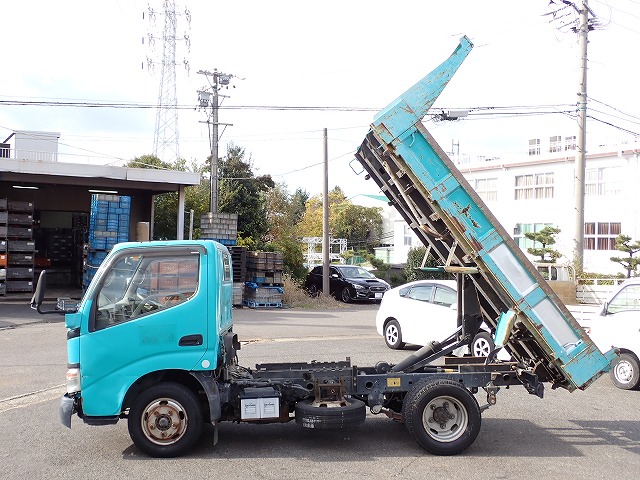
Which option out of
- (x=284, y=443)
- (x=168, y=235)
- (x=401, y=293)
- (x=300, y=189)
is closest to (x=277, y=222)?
(x=168, y=235)

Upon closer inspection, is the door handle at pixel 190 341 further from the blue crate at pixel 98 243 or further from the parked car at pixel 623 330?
the blue crate at pixel 98 243

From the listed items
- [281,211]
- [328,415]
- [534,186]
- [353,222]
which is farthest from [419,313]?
[353,222]

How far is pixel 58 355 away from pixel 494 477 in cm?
978

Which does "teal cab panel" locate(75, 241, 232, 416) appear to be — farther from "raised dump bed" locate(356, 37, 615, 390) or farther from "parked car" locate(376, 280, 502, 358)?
"parked car" locate(376, 280, 502, 358)

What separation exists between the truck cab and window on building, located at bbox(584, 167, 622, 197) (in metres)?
29.3

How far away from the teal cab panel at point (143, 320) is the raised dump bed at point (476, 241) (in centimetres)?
228

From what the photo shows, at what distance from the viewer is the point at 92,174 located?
74.3 ft

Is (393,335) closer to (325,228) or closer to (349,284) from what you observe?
(349,284)

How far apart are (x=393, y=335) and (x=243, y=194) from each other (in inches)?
850

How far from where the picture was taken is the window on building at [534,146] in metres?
41.8

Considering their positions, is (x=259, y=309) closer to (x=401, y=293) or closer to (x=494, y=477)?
(x=401, y=293)

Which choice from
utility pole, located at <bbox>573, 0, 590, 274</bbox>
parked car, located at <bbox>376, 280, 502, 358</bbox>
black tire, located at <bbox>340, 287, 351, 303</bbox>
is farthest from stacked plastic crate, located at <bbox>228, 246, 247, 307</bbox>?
utility pole, located at <bbox>573, 0, 590, 274</bbox>

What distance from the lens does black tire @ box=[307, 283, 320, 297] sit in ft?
92.5

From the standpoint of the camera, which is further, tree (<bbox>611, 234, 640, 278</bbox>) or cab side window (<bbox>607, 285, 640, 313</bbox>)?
tree (<bbox>611, 234, 640, 278</bbox>)
